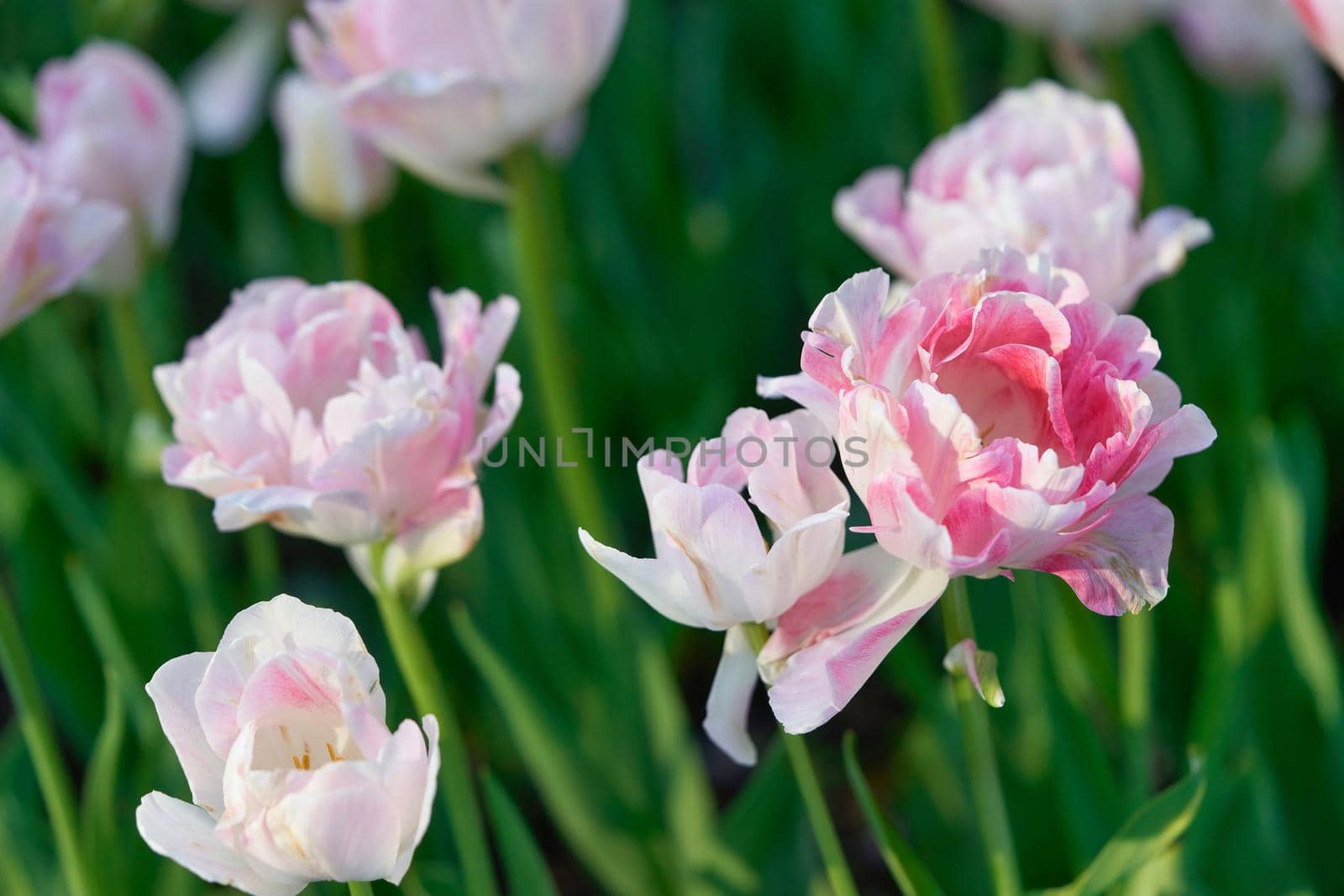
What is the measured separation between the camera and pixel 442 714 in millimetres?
575

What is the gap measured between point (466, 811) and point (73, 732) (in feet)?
2.09

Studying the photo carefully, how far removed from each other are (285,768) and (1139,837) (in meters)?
0.35

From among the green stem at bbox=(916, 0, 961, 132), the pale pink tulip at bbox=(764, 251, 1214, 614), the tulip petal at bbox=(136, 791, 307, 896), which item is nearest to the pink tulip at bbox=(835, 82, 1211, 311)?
the pale pink tulip at bbox=(764, 251, 1214, 614)

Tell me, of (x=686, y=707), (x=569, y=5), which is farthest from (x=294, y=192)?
(x=686, y=707)

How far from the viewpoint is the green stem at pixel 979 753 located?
496mm

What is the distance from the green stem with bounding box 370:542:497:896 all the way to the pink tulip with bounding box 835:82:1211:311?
29 cm

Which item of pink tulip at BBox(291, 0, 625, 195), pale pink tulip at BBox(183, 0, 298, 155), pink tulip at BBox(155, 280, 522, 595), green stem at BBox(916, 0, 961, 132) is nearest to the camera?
pink tulip at BBox(155, 280, 522, 595)

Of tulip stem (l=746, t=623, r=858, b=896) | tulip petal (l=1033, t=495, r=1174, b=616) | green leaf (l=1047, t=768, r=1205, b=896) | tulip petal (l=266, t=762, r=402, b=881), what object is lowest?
green leaf (l=1047, t=768, r=1205, b=896)

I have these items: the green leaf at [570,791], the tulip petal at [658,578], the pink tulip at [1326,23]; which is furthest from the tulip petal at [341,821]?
the pink tulip at [1326,23]

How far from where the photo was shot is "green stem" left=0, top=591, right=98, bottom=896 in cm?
58

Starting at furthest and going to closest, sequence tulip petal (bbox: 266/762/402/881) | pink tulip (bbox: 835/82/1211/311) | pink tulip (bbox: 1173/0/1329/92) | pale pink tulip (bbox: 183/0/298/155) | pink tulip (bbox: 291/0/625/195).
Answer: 1. pale pink tulip (bbox: 183/0/298/155)
2. pink tulip (bbox: 1173/0/1329/92)
3. pink tulip (bbox: 291/0/625/195)
4. pink tulip (bbox: 835/82/1211/311)
5. tulip petal (bbox: 266/762/402/881)

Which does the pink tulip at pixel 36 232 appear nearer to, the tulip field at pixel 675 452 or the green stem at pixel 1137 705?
the tulip field at pixel 675 452

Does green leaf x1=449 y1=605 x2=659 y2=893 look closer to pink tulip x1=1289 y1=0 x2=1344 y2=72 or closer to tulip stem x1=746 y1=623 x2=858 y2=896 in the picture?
tulip stem x1=746 y1=623 x2=858 y2=896

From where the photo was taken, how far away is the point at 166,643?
1.05m
